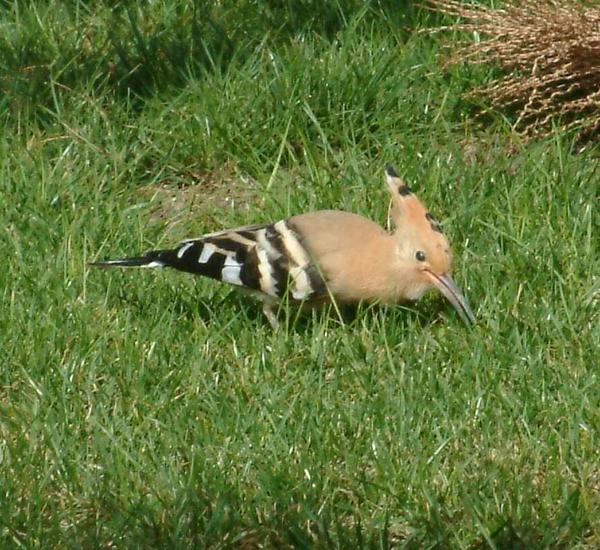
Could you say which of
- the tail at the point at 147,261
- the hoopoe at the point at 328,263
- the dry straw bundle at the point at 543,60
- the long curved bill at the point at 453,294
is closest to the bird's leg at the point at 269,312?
the hoopoe at the point at 328,263

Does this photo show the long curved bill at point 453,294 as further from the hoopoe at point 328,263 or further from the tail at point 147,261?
the tail at point 147,261

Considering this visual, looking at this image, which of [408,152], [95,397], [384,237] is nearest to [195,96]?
[408,152]

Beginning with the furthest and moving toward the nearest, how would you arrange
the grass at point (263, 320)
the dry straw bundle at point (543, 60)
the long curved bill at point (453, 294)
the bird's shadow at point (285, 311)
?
the dry straw bundle at point (543, 60) → the bird's shadow at point (285, 311) → the long curved bill at point (453, 294) → the grass at point (263, 320)

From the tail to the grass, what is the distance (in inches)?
4.7

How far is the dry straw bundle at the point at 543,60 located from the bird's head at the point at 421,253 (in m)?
0.93

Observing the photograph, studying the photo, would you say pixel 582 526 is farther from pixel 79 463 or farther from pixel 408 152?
pixel 408 152

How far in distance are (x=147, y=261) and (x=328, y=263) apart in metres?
0.53

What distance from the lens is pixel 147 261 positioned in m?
4.53

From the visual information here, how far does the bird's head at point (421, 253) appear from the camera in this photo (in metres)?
4.46

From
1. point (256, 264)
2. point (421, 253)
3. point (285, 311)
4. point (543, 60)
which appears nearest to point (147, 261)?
point (256, 264)

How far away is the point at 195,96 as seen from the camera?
18.2 ft

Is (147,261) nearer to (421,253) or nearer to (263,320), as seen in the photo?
(263,320)

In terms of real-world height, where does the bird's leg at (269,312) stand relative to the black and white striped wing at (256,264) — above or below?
below

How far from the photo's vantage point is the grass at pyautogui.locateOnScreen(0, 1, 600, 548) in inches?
144
